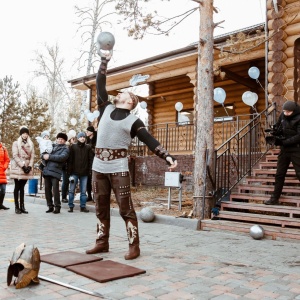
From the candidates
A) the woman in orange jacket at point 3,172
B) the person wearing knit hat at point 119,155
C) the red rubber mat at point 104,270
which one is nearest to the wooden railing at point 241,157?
the person wearing knit hat at point 119,155

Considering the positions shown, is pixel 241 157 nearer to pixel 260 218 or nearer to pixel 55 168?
pixel 260 218

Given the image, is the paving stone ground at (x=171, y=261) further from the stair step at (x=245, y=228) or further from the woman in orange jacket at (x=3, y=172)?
the woman in orange jacket at (x=3, y=172)

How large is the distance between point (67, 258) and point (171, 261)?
117 cm

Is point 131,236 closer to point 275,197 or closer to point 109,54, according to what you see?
point 109,54

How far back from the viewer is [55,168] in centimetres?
832

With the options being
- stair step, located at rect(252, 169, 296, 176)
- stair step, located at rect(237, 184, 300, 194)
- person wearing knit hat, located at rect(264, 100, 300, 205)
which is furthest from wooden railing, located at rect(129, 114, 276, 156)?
person wearing knit hat, located at rect(264, 100, 300, 205)

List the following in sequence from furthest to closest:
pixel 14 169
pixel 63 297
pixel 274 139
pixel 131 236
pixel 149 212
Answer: pixel 14 169
pixel 149 212
pixel 274 139
pixel 131 236
pixel 63 297

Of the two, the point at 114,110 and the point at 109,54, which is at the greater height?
the point at 109,54

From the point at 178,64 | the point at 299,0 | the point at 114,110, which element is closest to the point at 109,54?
the point at 114,110

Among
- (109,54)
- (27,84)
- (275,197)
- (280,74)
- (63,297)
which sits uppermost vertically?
(27,84)

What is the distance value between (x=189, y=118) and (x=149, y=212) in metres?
9.28

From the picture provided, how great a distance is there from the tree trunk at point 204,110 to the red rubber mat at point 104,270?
353cm

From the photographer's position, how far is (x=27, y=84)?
43.8 metres

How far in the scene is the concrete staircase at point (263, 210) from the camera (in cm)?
601
